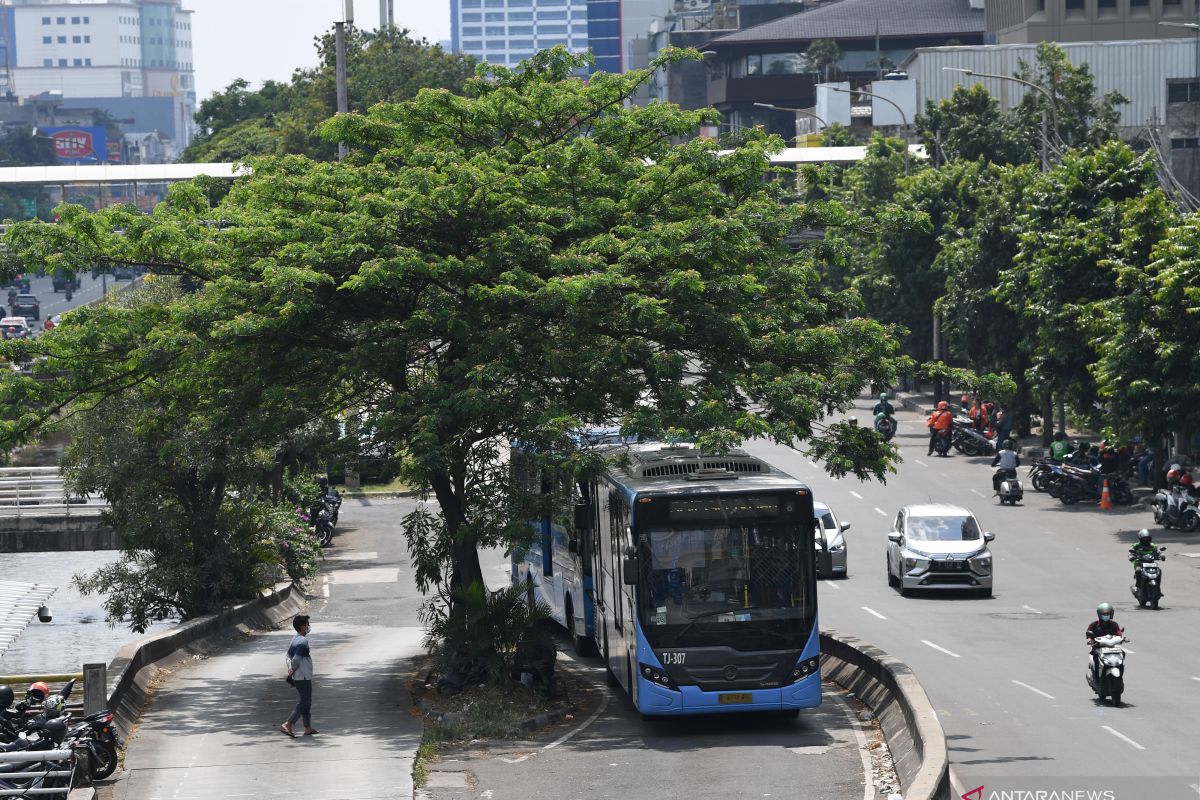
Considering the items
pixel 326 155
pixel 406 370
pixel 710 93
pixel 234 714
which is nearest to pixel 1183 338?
Answer: pixel 406 370

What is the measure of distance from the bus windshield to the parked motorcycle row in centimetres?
594

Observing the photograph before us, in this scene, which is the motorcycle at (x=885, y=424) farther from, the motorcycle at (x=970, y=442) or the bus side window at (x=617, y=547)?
the bus side window at (x=617, y=547)

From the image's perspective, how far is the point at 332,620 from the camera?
37.4 metres

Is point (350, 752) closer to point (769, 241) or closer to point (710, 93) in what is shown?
point (769, 241)

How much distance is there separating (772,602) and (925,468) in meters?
33.9

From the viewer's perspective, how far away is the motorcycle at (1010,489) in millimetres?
45281

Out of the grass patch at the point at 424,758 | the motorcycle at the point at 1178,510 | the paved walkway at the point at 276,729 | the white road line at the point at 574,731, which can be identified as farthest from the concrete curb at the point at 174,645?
the motorcycle at the point at 1178,510

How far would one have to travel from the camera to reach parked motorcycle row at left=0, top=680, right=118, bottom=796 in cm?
1686

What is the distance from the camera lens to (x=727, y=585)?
19.7 m

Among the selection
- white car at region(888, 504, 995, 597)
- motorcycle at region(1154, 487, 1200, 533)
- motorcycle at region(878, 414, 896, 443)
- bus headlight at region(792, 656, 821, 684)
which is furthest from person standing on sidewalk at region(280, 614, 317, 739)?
motorcycle at region(878, 414, 896, 443)

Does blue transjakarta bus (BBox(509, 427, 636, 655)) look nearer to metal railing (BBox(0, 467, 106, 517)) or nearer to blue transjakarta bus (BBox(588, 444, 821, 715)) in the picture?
blue transjakarta bus (BBox(588, 444, 821, 715))

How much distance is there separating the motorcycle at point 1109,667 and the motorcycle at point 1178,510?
19.5 metres

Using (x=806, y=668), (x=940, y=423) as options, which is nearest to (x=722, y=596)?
(x=806, y=668)

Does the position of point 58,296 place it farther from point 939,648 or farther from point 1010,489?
point 939,648
